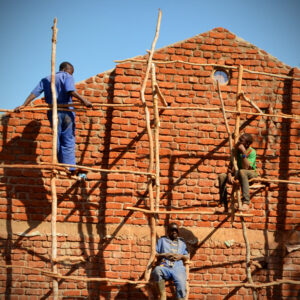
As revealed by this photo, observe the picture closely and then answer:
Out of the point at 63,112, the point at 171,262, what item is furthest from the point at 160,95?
the point at 171,262

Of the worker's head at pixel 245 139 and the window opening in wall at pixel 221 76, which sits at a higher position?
the window opening in wall at pixel 221 76

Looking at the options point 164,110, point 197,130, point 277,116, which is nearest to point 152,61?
point 164,110

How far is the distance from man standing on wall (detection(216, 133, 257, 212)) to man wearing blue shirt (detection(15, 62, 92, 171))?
6.68ft

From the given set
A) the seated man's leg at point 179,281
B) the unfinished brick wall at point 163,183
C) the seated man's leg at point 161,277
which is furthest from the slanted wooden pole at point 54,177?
the seated man's leg at point 179,281

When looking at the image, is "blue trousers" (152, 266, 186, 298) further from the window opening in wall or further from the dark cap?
the window opening in wall

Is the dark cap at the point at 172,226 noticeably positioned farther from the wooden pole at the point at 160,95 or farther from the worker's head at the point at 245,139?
the wooden pole at the point at 160,95

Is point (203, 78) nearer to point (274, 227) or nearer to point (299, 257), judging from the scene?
point (274, 227)

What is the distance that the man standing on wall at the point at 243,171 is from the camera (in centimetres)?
488

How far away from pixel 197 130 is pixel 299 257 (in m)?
2.27

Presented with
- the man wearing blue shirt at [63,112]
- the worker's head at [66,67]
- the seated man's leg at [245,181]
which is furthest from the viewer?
the worker's head at [66,67]

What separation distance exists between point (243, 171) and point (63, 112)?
2.51 m

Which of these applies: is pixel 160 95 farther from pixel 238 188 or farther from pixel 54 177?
pixel 54 177

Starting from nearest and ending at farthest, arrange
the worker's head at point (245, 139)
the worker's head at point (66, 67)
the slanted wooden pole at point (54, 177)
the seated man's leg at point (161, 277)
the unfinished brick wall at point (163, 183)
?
the slanted wooden pole at point (54, 177)
the seated man's leg at point (161, 277)
the worker's head at point (245, 139)
the unfinished brick wall at point (163, 183)
the worker's head at point (66, 67)

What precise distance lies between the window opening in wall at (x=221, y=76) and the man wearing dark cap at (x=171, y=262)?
220 centimetres
